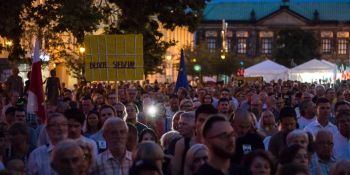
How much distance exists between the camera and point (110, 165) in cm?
833

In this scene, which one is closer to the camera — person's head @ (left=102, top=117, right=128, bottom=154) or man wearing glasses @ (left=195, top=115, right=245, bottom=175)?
man wearing glasses @ (left=195, top=115, right=245, bottom=175)

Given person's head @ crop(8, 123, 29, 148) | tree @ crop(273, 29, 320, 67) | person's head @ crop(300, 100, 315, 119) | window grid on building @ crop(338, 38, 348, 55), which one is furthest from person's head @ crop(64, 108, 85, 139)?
window grid on building @ crop(338, 38, 348, 55)

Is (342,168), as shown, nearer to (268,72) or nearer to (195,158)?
(195,158)

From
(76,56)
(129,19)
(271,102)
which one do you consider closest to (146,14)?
(129,19)

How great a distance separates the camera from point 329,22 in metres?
143

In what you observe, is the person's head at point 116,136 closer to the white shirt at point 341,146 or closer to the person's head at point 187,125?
the person's head at point 187,125

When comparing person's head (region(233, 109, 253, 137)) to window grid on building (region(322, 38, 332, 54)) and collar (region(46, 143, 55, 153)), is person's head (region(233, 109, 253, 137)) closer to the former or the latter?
collar (region(46, 143, 55, 153))

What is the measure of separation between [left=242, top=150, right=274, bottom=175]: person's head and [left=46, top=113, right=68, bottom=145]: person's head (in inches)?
82.5

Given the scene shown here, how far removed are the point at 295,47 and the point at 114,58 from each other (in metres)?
98.9

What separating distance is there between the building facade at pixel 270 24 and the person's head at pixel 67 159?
435 feet

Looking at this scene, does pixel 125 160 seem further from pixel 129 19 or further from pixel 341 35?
pixel 341 35

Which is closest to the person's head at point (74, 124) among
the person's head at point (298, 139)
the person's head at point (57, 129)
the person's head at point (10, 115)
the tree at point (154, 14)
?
the person's head at point (57, 129)

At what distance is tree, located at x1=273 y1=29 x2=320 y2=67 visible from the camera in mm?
114688

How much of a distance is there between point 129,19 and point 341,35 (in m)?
122
